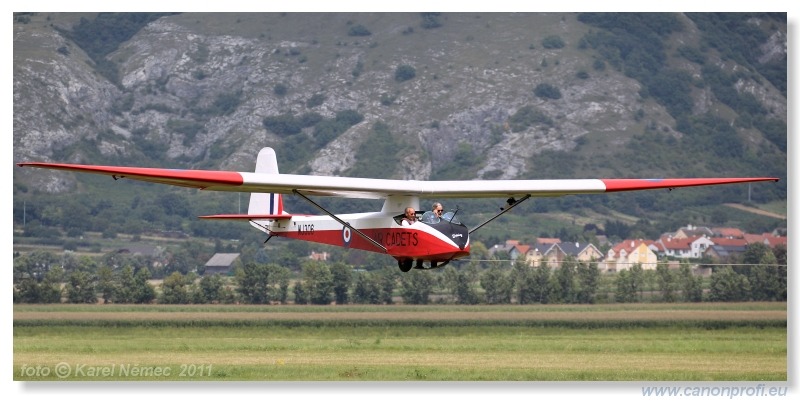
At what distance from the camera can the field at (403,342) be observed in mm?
30812

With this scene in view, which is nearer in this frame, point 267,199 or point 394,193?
point 394,193

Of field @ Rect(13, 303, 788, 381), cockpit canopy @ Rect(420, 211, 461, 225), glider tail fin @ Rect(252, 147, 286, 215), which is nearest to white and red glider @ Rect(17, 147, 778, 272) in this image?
cockpit canopy @ Rect(420, 211, 461, 225)

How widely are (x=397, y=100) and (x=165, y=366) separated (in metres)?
67.5

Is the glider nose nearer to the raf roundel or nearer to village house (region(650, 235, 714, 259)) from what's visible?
the raf roundel

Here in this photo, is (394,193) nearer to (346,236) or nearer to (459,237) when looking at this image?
(459,237)

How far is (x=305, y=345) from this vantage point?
36312mm

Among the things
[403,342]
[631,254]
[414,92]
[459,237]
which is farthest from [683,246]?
[459,237]

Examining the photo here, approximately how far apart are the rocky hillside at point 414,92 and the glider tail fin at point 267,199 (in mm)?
53500


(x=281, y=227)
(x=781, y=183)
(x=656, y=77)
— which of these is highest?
(x=656, y=77)

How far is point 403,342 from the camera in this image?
37.1 meters

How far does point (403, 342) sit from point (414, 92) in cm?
6311

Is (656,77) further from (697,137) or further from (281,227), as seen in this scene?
(281,227)

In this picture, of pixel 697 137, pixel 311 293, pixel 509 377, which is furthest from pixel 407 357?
pixel 697 137

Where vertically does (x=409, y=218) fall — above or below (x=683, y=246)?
below
